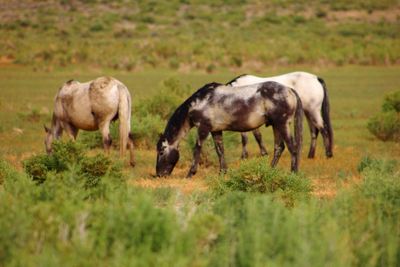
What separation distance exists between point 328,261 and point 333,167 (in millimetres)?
9895

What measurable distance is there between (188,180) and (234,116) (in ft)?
4.56

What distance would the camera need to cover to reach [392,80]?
39.6 m

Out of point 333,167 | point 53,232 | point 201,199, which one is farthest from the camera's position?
point 333,167

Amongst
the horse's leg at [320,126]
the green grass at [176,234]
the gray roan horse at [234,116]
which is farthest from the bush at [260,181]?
the horse's leg at [320,126]

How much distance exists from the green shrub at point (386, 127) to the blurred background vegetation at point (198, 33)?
2196 cm

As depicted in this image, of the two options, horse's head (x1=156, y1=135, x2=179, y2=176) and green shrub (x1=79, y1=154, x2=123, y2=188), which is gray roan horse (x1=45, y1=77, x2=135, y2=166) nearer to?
horse's head (x1=156, y1=135, x2=179, y2=176)

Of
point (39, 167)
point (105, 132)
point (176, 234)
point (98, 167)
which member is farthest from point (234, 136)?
point (176, 234)

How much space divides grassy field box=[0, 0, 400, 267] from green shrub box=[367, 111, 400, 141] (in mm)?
399

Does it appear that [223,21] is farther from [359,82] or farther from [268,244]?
[268,244]

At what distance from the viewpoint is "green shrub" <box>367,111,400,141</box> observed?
22.2 meters

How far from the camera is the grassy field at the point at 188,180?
7289mm

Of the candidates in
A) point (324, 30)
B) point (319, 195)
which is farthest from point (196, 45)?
point (319, 195)

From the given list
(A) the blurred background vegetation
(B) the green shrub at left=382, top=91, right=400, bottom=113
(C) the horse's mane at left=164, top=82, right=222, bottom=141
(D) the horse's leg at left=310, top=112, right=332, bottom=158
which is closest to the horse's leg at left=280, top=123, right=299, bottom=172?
(C) the horse's mane at left=164, top=82, right=222, bottom=141

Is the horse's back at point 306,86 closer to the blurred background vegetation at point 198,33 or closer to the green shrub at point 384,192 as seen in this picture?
the green shrub at point 384,192
